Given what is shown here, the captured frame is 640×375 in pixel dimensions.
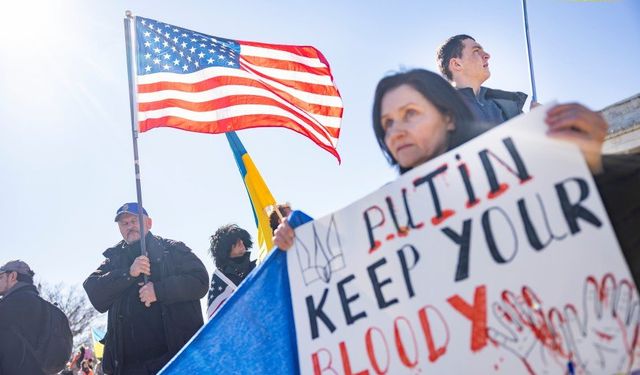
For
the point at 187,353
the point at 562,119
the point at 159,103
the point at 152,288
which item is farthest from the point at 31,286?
the point at 562,119

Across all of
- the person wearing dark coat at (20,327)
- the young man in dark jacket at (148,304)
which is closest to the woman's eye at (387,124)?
the young man in dark jacket at (148,304)

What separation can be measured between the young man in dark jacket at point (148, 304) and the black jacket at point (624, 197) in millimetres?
2918

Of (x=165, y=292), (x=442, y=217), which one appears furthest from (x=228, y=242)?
(x=442, y=217)

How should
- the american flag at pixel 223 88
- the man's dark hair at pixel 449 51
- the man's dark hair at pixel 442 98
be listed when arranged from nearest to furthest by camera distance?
the man's dark hair at pixel 442 98, the man's dark hair at pixel 449 51, the american flag at pixel 223 88

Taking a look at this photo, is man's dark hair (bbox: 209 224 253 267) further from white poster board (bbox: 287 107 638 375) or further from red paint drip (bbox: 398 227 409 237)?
red paint drip (bbox: 398 227 409 237)

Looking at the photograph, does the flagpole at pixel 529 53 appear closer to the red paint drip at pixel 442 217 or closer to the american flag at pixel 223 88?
the american flag at pixel 223 88

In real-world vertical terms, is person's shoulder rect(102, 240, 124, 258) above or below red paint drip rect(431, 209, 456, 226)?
above

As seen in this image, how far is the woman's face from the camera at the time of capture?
6.05 ft

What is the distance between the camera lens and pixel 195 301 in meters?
3.93

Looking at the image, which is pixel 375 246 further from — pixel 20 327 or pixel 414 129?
pixel 20 327

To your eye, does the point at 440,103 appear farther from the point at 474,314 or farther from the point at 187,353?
the point at 187,353

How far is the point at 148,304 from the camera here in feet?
12.1

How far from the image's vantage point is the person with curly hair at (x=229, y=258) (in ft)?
15.7

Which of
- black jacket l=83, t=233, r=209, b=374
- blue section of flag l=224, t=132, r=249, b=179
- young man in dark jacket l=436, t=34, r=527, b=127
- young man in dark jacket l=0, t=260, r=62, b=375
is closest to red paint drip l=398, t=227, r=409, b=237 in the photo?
young man in dark jacket l=436, t=34, r=527, b=127
